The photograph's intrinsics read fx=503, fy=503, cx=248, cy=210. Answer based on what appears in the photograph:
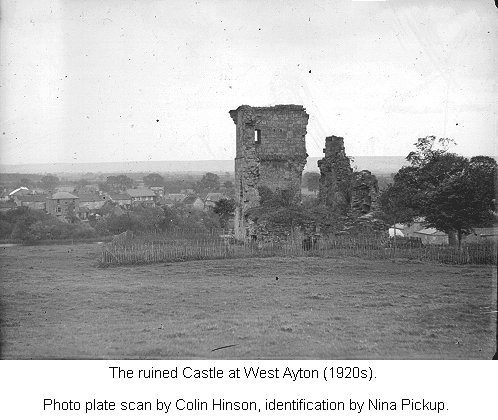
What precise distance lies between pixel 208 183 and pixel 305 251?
44.5m

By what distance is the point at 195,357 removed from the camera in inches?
303

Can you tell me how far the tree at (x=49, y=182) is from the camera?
22.0 meters

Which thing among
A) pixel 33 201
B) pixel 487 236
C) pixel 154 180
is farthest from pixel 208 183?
pixel 487 236

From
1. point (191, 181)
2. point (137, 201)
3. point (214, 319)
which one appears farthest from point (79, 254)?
point (191, 181)

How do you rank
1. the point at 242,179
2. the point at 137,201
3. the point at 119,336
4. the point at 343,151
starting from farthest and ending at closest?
1. the point at 137,201
2. the point at 343,151
3. the point at 242,179
4. the point at 119,336

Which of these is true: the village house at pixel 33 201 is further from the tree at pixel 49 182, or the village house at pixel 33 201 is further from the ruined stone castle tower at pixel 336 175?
the ruined stone castle tower at pixel 336 175

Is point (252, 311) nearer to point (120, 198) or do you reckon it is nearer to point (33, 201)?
point (33, 201)

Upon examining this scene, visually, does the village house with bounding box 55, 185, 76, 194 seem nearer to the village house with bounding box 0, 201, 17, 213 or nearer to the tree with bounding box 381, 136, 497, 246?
the village house with bounding box 0, 201, 17, 213

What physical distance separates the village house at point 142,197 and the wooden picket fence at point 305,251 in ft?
73.7

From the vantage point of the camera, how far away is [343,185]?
24.2 meters

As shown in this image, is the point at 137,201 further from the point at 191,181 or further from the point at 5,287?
the point at 5,287

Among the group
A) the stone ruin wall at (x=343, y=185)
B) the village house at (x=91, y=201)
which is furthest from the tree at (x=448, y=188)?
the village house at (x=91, y=201)

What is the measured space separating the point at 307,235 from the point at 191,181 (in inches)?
1673

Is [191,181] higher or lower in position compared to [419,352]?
higher
